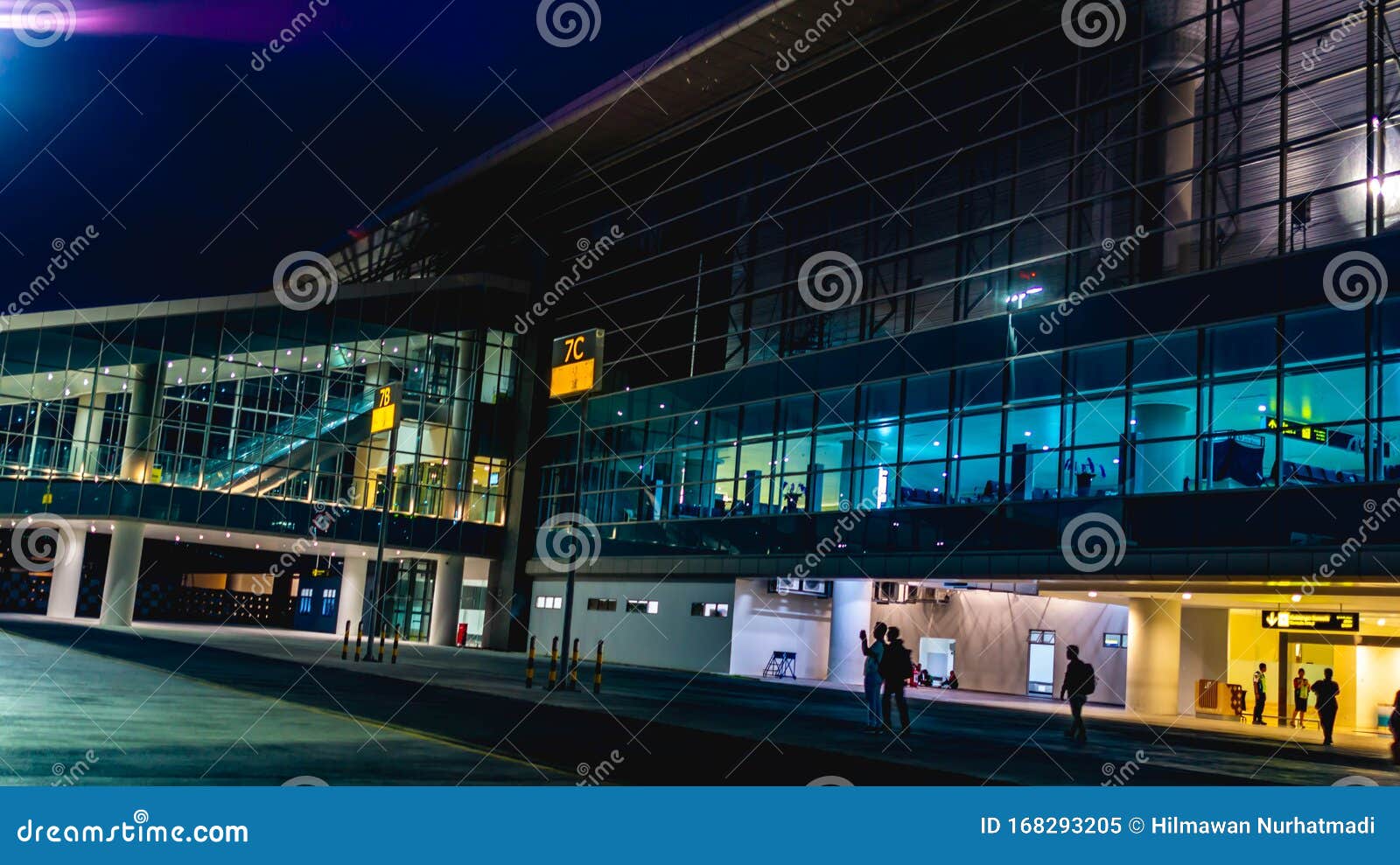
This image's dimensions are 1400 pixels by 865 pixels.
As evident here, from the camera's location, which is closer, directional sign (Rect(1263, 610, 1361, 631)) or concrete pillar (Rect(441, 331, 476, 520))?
directional sign (Rect(1263, 610, 1361, 631))

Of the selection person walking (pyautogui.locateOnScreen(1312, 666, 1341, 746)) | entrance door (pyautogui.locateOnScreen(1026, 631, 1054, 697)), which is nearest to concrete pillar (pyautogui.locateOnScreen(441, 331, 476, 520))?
entrance door (pyautogui.locateOnScreen(1026, 631, 1054, 697))

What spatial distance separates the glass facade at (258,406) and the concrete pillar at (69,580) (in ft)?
12.4

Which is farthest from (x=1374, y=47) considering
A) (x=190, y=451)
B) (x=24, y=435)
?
(x=24, y=435)

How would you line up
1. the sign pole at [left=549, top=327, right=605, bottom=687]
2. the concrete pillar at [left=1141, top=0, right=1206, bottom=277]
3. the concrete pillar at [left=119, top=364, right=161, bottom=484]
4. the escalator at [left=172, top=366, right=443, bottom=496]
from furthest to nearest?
the escalator at [left=172, top=366, right=443, bottom=496] < the concrete pillar at [left=119, top=364, right=161, bottom=484] < the concrete pillar at [left=1141, top=0, right=1206, bottom=277] < the sign pole at [left=549, top=327, right=605, bottom=687]

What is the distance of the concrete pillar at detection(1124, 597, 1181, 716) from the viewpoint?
108ft

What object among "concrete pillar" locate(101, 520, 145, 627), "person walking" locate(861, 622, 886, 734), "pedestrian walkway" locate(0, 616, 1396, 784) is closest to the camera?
"pedestrian walkway" locate(0, 616, 1396, 784)

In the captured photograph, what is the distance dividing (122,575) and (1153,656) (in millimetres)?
34068

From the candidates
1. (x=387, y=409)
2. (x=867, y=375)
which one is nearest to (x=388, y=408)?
(x=387, y=409)

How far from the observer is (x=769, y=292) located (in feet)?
132

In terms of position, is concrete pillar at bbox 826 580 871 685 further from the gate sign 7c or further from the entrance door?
the gate sign 7c

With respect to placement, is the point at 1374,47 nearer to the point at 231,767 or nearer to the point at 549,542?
the point at 231,767

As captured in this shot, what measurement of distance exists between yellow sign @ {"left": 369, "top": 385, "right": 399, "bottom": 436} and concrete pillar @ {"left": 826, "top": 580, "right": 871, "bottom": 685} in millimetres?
14251

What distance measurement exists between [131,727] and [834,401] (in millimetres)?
24943

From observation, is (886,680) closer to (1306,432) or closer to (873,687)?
(873,687)
